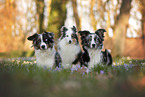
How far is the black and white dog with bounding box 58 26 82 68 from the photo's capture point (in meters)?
6.66

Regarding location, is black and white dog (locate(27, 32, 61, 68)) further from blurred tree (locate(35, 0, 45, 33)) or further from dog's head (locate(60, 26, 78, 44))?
blurred tree (locate(35, 0, 45, 33))

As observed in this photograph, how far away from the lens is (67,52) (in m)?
6.74

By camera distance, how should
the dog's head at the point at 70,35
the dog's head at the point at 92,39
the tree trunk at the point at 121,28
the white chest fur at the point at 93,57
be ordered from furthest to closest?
the tree trunk at the point at 121,28 → the dog's head at the point at 70,35 → the white chest fur at the point at 93,57 → the dog's head at the point at 92,39

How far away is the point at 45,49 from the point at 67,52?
1.14 metres

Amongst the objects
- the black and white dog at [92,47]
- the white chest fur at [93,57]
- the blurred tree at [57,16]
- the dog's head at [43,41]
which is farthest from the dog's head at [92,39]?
the blurred tree at [57,16]

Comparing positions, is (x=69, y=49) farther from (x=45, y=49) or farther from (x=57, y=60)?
(x=45, y=49)

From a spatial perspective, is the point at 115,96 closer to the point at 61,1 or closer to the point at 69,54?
the point at 69,54

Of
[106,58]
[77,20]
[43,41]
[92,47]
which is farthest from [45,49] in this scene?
[77,20]

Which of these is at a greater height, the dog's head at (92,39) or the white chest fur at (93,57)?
the dog's head at (92,39)

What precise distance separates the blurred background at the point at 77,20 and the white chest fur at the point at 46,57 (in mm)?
4762

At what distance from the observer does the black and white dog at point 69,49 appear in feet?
21.9

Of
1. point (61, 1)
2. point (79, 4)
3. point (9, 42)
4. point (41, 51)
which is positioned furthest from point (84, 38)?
point (9, 42)

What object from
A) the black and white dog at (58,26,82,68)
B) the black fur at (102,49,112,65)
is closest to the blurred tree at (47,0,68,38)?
the black and white dog at (58,26,82,68)

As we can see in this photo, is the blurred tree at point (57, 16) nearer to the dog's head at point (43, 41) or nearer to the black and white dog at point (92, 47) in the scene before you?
the black and white dog at point (92, 47)
